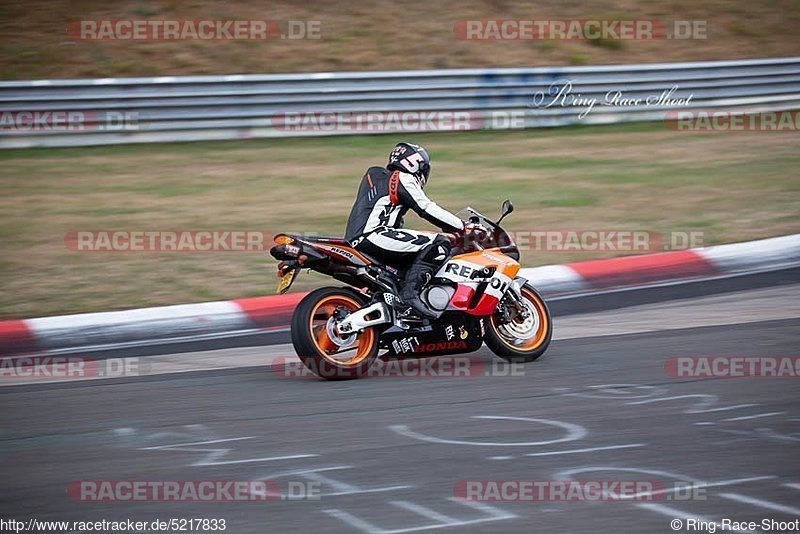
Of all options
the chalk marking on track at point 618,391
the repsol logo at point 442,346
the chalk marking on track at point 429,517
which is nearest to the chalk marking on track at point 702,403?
the chalk marking on track at point 618,391

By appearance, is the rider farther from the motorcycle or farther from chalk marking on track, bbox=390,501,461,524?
chalk marking on track, bbox=390,501,461,524

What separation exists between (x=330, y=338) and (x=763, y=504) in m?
3.52

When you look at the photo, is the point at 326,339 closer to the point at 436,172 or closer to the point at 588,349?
the point at 588,349

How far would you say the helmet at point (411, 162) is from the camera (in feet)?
26.2

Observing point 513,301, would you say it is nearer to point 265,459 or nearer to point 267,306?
point 267,306

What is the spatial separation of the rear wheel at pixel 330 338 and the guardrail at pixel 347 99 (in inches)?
400

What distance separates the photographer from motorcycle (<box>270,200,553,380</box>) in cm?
768

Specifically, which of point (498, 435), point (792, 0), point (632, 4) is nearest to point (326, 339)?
point (498, 435)

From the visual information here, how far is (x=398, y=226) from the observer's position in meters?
8.11

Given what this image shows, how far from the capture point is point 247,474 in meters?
5.79

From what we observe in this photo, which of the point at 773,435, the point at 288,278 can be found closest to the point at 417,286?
the point at 288,278

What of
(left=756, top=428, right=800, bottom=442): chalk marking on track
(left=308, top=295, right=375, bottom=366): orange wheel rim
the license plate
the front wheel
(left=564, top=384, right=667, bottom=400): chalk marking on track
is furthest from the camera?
the front wheel

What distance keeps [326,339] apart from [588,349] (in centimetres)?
215

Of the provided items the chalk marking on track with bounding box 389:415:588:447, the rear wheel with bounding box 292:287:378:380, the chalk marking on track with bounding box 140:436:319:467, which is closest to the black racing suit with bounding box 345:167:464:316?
the rear wheel with bounding box 292:287:378:380
